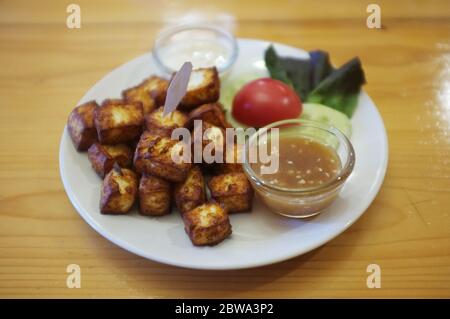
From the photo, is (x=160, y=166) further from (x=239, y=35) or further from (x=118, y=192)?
(x=239, y=35)

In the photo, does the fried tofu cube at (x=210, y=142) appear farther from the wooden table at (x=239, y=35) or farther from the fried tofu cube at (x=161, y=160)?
the wooden table at (x=239, y=35)

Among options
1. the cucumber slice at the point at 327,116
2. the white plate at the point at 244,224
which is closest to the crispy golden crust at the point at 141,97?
the white plate at the point at 244,224

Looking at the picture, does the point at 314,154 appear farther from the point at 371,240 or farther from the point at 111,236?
the point at 111,236

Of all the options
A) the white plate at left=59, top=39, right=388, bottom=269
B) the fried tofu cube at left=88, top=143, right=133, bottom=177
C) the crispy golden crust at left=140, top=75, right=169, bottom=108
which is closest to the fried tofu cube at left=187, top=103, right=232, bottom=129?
the crispy golden crust at left=140, top=75, right=169, bottom=108

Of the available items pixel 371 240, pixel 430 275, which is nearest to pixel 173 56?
pixel 371 240

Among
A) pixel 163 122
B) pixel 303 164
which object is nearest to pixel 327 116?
pixel 303 164

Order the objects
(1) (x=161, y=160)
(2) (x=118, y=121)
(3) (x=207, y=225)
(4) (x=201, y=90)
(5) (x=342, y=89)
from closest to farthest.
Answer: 1. (3) (x=207, y=225)
2. (1) (x=161, y=160)
3. (2) (x=118, y=121)
4. (4) (x=201, y=90)
5. (5) (x=342, y=89)
